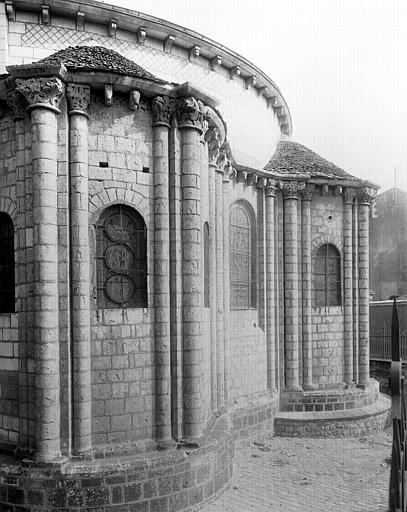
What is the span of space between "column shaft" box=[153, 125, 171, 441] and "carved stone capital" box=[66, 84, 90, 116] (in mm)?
1273

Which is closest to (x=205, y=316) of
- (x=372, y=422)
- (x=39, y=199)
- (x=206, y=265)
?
(x=206, y=265)

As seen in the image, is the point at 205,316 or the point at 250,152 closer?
the point at 205,316

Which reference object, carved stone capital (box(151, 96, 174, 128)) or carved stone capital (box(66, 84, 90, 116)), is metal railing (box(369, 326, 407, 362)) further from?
carved stone capital (box(66, 84, 90, 116))

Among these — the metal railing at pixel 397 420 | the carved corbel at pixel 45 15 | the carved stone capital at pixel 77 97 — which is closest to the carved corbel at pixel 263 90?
the carved corbel at pixel 45 15

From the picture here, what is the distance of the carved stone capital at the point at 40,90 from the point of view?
7922 mm

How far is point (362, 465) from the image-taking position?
38.1ft

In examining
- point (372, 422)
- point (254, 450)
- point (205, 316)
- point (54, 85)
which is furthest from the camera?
point (372, 422)

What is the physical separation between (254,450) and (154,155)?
7.53 meters

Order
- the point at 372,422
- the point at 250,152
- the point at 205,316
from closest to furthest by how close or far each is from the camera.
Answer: the point at 205,316, the point at 372,422, the point at 250,152

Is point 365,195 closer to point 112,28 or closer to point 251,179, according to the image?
point 251,179

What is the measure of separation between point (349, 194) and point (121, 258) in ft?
28.5

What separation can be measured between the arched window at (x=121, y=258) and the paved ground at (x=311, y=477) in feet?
12.5

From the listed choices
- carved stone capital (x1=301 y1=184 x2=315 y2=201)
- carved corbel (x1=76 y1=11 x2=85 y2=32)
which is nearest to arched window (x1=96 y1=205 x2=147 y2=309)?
carved corbel (x1=76 y1=11 x2=85 y2=32)

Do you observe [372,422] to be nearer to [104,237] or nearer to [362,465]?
[362,465]
